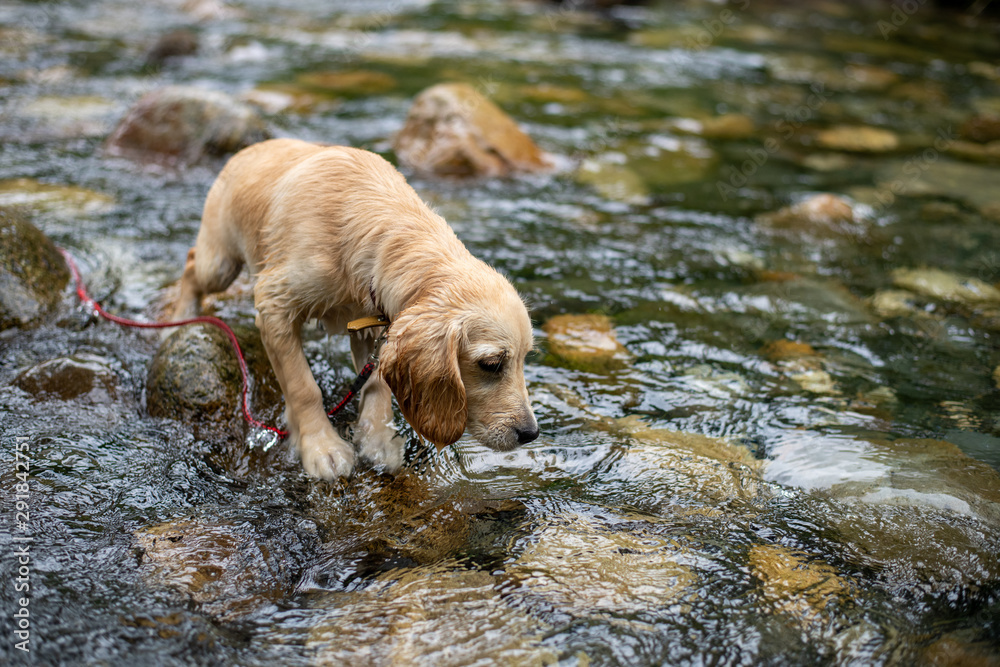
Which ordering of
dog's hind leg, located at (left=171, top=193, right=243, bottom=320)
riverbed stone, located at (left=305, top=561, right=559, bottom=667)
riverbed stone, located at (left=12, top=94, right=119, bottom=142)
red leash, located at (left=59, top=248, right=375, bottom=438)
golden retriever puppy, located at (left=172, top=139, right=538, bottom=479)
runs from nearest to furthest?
riverbed stone, located at (left=305, top=561, right=559, bottom=667), golden retriever puppy, located at (left=172, top=139, right=538, bottom=479), red leash, located at (left=59, top=248, right=375, bottom=438), dog's hind leg, located at (left=171, top=193, right=243, bottom=320), riverbed stone, located at (left=12, top=94, right=119, bottom=142)

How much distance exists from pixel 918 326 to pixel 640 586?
3.93 metres

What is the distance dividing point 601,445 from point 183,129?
252 inches

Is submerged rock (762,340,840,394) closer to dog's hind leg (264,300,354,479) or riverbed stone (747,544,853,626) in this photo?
riverbed stone (747,544,853,626)

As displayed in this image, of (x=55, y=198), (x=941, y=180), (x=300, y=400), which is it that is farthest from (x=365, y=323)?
(x=941, y=180)

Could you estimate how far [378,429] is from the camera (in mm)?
4211

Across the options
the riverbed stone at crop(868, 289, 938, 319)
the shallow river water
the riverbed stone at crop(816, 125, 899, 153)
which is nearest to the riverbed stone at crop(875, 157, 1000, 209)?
the shallow river water

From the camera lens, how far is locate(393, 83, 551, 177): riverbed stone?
330 inches

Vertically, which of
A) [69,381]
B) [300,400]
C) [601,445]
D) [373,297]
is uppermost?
[373,297]

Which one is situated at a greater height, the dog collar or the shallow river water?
the dog collar

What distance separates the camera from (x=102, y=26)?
13.9 m

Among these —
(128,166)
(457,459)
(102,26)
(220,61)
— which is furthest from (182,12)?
(457,459)

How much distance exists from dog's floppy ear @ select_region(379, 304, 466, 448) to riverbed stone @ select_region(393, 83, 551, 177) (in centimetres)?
530

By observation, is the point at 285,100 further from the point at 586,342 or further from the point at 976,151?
the point at 976,151

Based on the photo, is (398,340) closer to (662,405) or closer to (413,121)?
(662,405)
